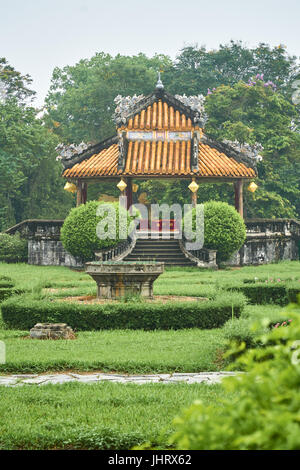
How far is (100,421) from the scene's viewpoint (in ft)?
19.0

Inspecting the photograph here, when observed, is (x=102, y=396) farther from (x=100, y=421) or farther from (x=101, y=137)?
(x=101, y=137)

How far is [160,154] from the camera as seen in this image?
26188mm

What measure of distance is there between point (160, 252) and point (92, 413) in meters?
18.9

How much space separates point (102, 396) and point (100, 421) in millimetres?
853

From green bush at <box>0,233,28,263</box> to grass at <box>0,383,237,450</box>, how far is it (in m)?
20.1

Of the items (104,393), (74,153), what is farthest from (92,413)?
(74,153)

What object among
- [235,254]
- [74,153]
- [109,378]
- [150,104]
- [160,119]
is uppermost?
[150,104]

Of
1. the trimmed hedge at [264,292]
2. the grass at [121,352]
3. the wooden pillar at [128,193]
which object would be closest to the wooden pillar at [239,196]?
the wooden pillar at [128,193]

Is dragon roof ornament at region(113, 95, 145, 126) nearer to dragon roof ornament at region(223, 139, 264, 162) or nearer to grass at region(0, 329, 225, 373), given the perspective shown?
dragon roof ornament at region(223, 139, 264, 162)

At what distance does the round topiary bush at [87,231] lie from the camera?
23.2 m

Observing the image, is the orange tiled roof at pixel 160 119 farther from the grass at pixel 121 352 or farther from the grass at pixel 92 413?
the grass at pixel 92 413

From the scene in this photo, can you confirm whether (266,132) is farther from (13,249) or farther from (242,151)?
(13,249)

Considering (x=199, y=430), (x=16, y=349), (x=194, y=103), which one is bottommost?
(x=16, y=349)

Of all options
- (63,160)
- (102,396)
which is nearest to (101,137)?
(63,160)
